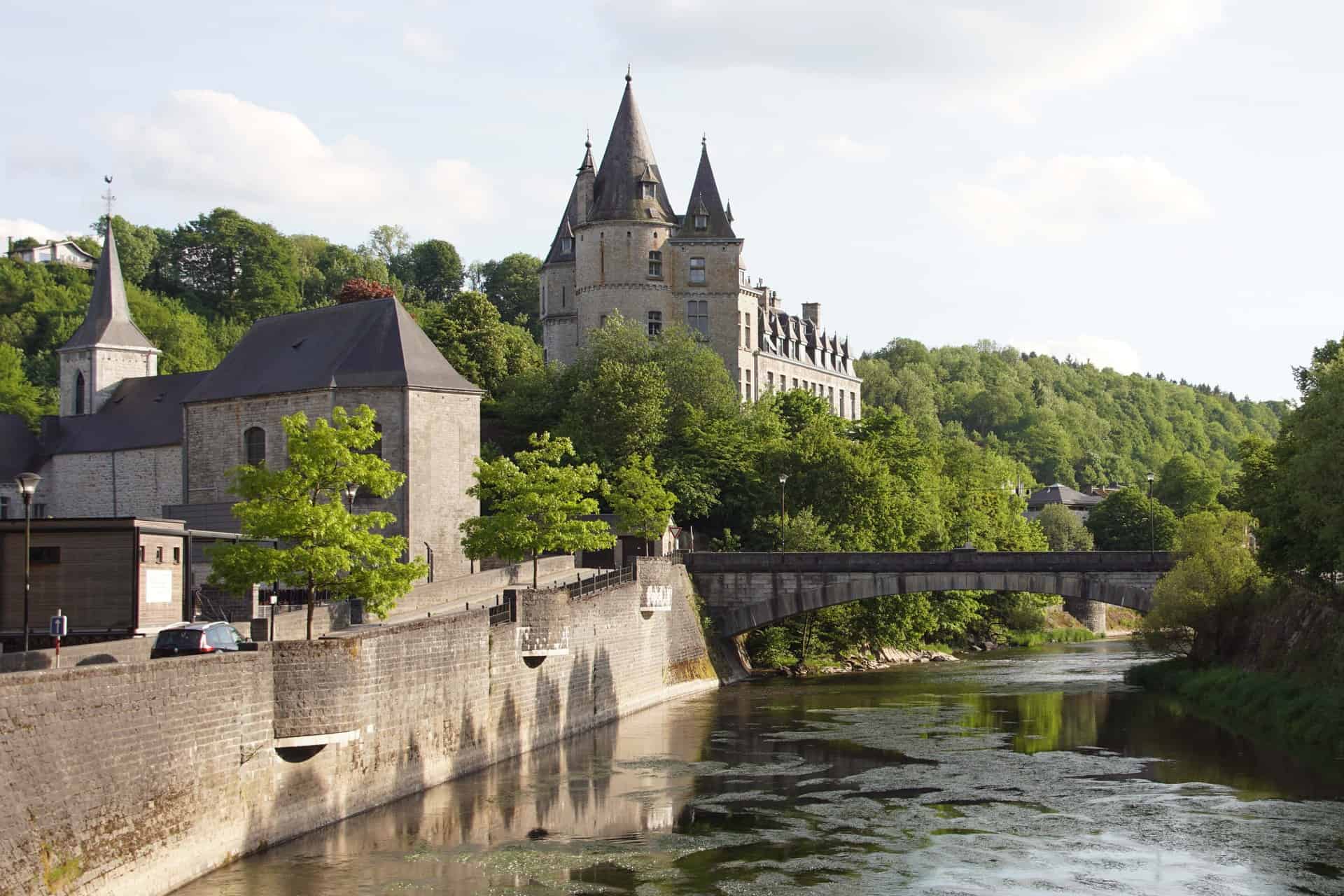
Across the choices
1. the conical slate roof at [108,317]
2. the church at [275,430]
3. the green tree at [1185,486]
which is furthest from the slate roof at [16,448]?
the green tree at [1185,486]

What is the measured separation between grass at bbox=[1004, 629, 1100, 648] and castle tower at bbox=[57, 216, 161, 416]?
46156 millimetres

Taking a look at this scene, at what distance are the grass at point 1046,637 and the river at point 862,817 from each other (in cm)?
3578

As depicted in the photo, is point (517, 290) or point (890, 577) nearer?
point (890, 577)

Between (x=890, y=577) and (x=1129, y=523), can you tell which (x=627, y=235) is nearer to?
(x=890, y=577)

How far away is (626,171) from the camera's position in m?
89.7

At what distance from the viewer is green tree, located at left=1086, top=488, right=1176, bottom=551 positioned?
117562mm

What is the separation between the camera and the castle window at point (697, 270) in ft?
302

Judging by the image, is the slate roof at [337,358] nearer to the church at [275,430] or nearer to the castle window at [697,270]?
the church at [275,430]

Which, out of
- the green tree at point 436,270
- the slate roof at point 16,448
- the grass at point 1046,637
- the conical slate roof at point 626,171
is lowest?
the grass at point 1046,637

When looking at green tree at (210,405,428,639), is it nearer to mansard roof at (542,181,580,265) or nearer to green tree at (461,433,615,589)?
green tree at (461,433,615,589)

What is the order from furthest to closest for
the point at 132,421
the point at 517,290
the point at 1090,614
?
the point at 517,290, the point at 1090,614, the point at 132,421

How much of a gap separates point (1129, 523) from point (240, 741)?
104254mm

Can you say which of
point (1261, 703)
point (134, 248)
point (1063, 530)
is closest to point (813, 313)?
point (1063, 530)

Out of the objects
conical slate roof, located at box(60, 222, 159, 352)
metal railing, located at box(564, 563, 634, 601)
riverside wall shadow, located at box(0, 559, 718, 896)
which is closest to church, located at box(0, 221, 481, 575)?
conical slate roof, located at box(60, 222, 159, 352)
